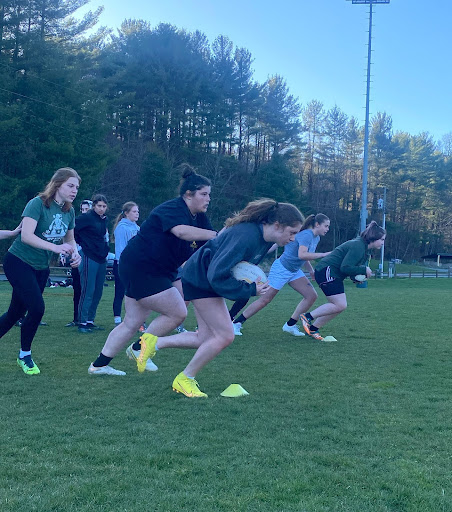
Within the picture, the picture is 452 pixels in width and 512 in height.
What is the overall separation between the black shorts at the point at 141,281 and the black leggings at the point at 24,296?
103 cm

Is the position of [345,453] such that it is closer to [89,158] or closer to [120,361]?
[120,361]

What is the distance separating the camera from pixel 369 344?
779 cm

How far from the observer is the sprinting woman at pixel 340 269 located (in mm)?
7363

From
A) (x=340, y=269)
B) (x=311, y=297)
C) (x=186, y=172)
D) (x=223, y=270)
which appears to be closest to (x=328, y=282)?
(x=340, y=269)

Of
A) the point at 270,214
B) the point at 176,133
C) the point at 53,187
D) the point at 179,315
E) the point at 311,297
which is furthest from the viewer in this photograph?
the point at 176,133

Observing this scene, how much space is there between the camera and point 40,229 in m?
5.21

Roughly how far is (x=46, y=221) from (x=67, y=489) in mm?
3110

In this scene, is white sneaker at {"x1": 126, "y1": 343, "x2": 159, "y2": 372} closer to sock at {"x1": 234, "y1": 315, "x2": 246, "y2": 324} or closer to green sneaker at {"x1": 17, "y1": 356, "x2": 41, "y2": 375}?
green sneaker at {"x1": 17, "y1": 356, "x2": 41, "y2": 375}

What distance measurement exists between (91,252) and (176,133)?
3883cm

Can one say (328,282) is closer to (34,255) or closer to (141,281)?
(141,281)

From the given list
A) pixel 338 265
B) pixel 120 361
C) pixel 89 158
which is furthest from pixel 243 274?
pixel 89 158

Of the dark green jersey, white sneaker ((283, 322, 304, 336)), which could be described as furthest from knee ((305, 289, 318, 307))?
the dark green jersey

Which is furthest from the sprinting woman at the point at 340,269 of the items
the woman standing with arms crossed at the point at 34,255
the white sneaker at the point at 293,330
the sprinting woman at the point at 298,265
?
the woman standing with arms crossed at the point at 34,255

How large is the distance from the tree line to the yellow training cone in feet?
Answer: 86.5
